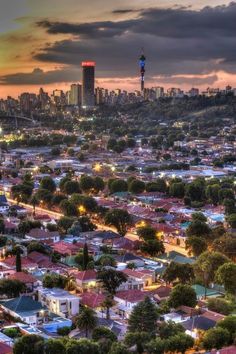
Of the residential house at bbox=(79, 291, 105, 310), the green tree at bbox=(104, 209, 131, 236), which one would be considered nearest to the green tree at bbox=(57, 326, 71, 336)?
the residential house at bbox=(79, 291, 105, 310)

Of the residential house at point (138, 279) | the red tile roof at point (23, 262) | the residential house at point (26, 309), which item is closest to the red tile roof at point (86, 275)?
the residential house at point (138, 279)

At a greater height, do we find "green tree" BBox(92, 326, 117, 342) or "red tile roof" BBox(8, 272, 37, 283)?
"green tree" BBox(92, 326, 117, 342)

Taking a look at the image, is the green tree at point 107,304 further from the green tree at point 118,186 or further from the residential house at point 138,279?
the green tree at point 118,186

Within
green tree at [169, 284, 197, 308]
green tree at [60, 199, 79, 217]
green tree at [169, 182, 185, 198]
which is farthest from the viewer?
green tree at [169, 182, 185, 198]

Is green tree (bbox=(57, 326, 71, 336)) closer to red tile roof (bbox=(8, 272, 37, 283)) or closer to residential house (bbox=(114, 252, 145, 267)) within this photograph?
red tile roof (bbox=(8, 272, 37, 283))

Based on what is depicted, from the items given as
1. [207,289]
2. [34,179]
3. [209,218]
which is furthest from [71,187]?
[207,289]

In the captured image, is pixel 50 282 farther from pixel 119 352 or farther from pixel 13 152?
pixel 13 152
